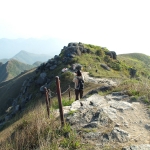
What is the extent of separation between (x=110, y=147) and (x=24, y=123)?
3.41 m

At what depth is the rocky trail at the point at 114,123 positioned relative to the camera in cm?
612

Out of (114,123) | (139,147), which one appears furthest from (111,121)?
(139,147)

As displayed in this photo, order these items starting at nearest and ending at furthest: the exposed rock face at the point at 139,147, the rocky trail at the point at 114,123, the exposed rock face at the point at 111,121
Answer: the exposed rock face at the point at 139,147, the rocky trail at the point at 114,123, the exposed rock face at the point at 111,121

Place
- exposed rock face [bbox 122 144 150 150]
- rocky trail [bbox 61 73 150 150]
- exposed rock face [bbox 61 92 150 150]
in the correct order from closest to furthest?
1. exposed rock face [bbox 122 144 150 150]
2. rocky trail [bbox 61 73 150 150]
3. exposed rock face [bbox 61 92 150 150]

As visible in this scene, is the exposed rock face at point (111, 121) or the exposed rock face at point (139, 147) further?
the exposed rock face at point (111, 121)

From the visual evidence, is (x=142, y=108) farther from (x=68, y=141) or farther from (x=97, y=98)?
(x=68, y=141)

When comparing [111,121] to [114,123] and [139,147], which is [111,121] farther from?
[139,147]

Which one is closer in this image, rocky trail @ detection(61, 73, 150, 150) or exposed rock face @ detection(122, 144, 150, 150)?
exposed rock face @ detection(122, 144, 150, 150)

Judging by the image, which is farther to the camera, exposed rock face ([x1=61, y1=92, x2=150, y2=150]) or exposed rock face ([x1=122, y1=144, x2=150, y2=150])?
exposed rock face ([x1=61, y1=92, x2=150, y2=150])

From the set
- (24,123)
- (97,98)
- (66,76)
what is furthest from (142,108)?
(66,76)

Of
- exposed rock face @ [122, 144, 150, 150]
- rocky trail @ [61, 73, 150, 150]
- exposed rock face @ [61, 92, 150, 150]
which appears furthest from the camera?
exposed rock face @ [61, 92, 150, 150]

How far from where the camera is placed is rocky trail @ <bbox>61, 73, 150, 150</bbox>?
6.12 m

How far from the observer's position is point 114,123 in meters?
7.25

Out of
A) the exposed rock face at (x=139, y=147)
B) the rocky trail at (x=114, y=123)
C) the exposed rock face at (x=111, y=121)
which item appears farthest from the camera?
the exposed rock face at (x=111, y=121)
